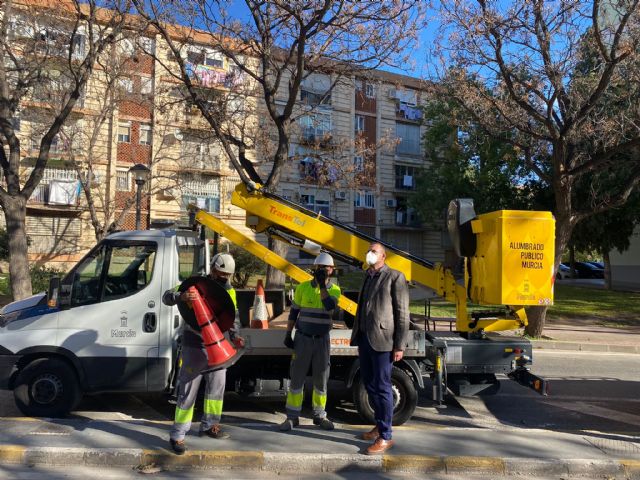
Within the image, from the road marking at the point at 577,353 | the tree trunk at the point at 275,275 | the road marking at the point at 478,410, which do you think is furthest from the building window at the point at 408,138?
the road marking at the point at 478,410

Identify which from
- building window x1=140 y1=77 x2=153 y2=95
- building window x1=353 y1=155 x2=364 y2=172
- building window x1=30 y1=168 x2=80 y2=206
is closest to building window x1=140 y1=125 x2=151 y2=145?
building window x1=30 y1=168 x2=80 y2=206

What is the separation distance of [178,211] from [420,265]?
2786cm

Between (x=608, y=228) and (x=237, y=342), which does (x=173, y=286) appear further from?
(x=608, y=228)

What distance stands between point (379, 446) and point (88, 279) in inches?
134

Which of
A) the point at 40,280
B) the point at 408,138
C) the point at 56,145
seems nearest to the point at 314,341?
the point at 40,280

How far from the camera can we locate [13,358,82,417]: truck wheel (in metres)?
5.80

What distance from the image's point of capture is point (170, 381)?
595 centimetres

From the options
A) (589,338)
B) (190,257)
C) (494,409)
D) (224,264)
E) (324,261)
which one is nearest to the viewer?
(224,264)

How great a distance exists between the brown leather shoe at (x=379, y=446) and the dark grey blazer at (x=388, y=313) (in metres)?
0.79

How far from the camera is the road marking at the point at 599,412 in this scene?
6785mm

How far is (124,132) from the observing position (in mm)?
Result: 30969

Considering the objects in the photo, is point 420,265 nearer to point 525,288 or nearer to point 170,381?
point 525,288

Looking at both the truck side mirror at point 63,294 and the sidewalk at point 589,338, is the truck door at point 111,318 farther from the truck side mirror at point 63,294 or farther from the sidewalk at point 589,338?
the sidewalk at point 589,338

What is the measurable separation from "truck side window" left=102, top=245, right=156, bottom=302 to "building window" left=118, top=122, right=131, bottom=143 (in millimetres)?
26953
